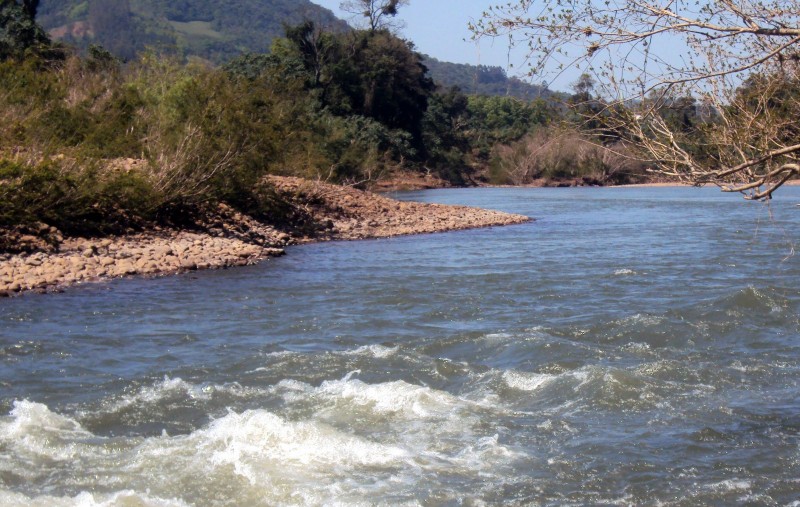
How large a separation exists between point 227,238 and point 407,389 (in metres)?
11.9

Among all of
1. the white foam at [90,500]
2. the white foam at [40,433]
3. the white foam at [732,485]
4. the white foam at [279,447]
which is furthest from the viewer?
the white foam at [40,433]

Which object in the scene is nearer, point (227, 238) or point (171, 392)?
point (171, 392)

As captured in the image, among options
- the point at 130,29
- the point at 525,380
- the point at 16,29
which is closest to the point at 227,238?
the point at 525,380

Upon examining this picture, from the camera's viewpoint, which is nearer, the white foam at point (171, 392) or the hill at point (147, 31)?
the white foam at point (171, 392)

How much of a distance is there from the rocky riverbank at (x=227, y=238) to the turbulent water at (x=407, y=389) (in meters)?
0.78

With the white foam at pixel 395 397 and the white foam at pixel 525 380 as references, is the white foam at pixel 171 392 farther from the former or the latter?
the white foam at pixel 525 380

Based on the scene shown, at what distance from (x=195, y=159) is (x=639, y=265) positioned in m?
9.52

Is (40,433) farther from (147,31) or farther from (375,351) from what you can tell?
(147,31)

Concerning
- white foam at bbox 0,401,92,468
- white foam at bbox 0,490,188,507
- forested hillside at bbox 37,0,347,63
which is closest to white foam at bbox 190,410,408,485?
white foam at bbox 0,490,188,507

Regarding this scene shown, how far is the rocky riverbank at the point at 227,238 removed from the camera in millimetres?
14960

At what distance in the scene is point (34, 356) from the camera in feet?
32.7

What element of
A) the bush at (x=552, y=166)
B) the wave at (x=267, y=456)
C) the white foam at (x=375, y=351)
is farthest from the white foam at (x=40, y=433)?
the bush at (x=552, y=166)

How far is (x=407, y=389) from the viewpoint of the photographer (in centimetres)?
857

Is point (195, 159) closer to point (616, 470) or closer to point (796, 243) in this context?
point (796, 243)
